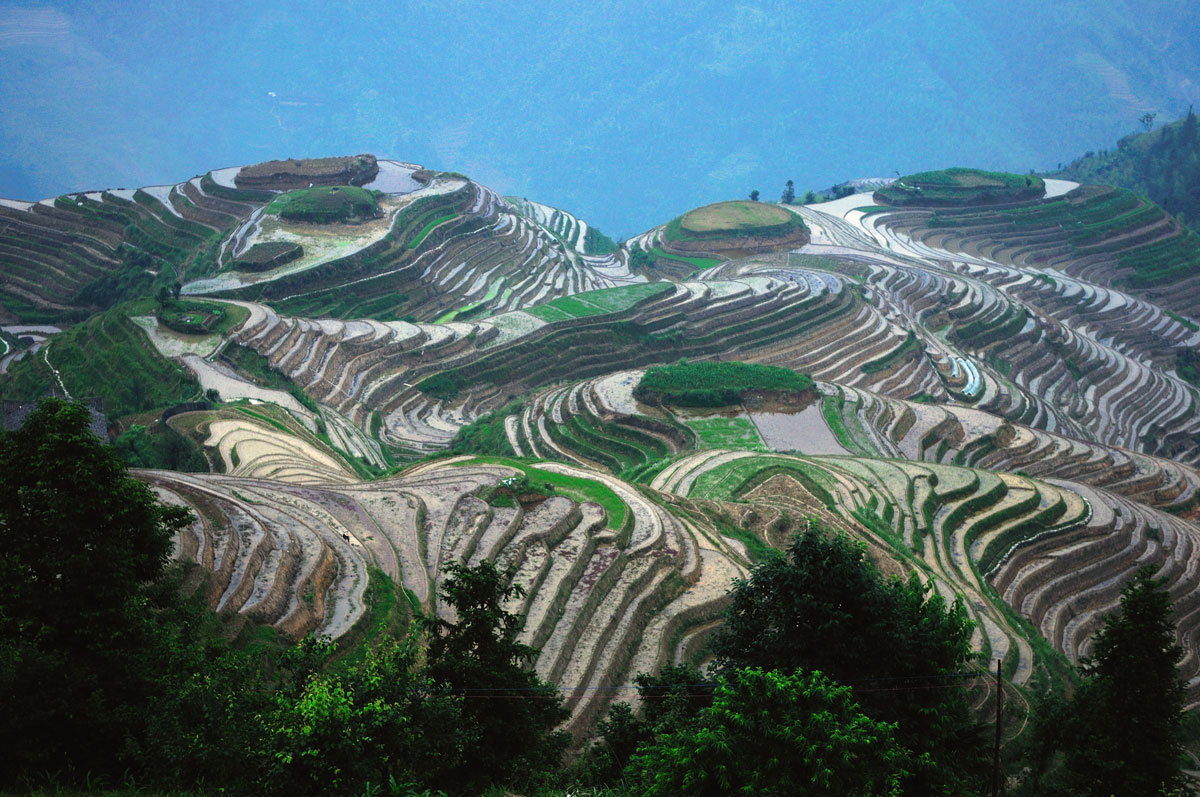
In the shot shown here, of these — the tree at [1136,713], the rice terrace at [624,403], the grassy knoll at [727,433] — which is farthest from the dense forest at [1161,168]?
the tree at [1136,713]

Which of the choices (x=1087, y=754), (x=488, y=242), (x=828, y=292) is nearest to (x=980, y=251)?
(x=828, y=292)

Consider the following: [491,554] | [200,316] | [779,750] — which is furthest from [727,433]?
[779,750]

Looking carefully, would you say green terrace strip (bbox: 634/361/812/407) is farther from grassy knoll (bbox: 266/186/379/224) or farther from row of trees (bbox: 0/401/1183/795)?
grassy knoll (bbox: 266/186/379/224)

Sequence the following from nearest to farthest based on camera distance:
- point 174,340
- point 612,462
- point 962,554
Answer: point 962,554, point 612,462, point 174,340

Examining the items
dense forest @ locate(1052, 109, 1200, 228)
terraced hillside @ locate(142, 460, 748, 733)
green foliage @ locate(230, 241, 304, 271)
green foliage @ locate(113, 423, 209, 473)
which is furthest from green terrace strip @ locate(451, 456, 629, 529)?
dense forest @ locate(1052, 109, 1200, 228)

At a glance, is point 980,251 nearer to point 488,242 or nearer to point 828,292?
point 828,292
